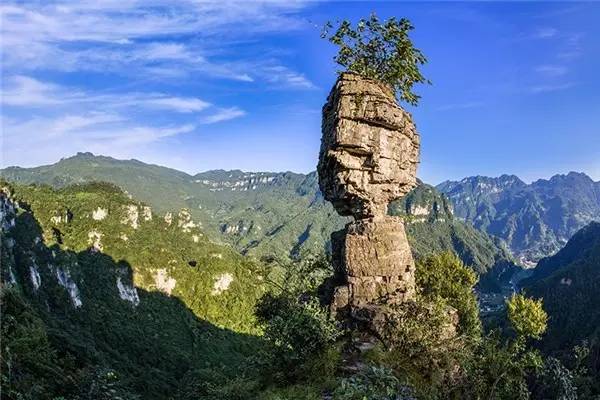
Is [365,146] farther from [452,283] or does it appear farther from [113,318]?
[113,318]

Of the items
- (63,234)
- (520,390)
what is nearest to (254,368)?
(520,390)

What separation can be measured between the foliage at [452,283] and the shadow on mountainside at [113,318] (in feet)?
207

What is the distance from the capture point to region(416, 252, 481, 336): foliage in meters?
38.6

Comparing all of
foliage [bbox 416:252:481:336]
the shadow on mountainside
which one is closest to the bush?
foliage [bbox 416:252:481:336]

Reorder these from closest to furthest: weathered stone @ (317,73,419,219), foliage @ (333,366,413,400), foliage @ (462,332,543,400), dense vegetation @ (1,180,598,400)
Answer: foliage @ (333,366,413,400) → foliage @ (462,332,543,400) → dense vegetation @ (1,180,598,400) → weathered stone @ (317,73,419,219)

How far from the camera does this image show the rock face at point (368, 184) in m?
27.7

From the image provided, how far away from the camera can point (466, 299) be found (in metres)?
39.5

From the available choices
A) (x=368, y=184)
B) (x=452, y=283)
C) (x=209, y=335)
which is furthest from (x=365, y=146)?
(x=209, y=335)

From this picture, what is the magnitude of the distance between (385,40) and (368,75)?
2.21 m

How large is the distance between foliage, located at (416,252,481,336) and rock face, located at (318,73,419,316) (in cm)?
1066

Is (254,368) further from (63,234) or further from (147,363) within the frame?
(63,234)

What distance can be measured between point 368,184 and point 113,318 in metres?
140

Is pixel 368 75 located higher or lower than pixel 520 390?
higher

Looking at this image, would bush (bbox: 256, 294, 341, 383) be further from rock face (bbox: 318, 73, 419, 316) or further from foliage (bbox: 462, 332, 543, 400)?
foliage (bbox: 462, 332, 543, 400)
